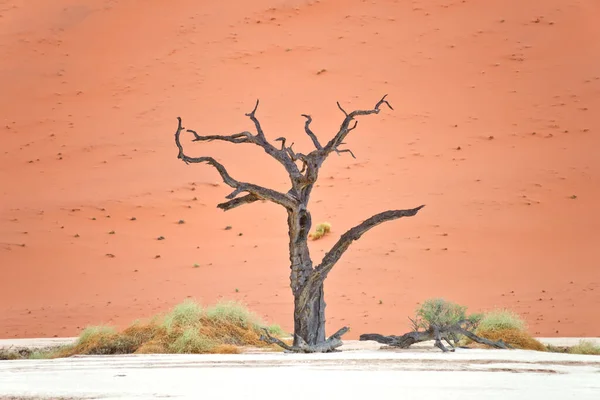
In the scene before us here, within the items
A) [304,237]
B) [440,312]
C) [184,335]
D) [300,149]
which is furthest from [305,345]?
[300,149]

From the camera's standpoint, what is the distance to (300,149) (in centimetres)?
3191

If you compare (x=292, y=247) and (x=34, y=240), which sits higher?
(x=292, y=247)

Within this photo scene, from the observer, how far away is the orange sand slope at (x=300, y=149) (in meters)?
25.3

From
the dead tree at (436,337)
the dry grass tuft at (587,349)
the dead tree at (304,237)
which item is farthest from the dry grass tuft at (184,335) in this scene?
the dry grass tuft at (587,349)

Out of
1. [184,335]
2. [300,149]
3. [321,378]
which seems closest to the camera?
[321,378]

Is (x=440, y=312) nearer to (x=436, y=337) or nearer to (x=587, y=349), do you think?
(x=587, y=349)

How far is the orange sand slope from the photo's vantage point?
25297 mm

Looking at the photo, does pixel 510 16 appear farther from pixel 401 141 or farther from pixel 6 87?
pixel 6 87

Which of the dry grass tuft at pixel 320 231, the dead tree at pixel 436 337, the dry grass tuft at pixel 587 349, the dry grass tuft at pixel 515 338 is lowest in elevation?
the dry grass tuft at pixel 320 231

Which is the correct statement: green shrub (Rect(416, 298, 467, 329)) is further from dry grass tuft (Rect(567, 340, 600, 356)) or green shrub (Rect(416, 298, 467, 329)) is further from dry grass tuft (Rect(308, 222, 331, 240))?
dry grass tuft (Rect(308, 222, 331, 240))

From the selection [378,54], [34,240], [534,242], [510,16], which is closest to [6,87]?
[34,240]

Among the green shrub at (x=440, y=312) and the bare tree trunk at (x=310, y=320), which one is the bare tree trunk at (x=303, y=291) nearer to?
the bare tree trunk at (x=310, y=320)

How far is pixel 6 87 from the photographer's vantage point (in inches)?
1473

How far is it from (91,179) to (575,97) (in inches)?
621
